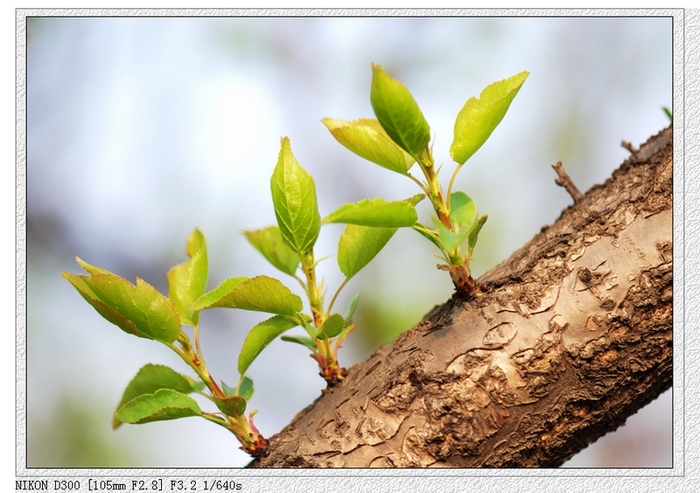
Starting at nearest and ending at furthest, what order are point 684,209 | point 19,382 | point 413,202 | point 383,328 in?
point 413,202 < point 684,209 < point 19,382 < point 383,328

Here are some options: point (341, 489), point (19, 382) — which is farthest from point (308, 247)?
point (19, 382)

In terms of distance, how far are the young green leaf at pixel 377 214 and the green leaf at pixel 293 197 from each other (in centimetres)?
6

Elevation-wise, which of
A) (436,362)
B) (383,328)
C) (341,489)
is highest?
(383,328)

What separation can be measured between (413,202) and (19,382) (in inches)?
25.6

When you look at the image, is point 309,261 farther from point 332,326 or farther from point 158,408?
point 158,408

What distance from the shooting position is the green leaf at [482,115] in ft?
1.90

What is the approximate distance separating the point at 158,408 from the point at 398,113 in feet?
1.37

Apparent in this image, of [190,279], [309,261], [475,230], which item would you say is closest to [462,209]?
[475,230]

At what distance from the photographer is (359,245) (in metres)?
0.66

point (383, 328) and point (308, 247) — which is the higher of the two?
point (383, 328)

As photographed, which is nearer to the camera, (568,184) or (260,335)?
(260,335)

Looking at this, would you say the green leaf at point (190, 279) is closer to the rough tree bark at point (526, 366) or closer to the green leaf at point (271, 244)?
the green leaf at point (271, 244)

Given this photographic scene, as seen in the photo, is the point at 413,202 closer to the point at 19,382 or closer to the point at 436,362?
the point at 436,362

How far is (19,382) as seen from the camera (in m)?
0.81
